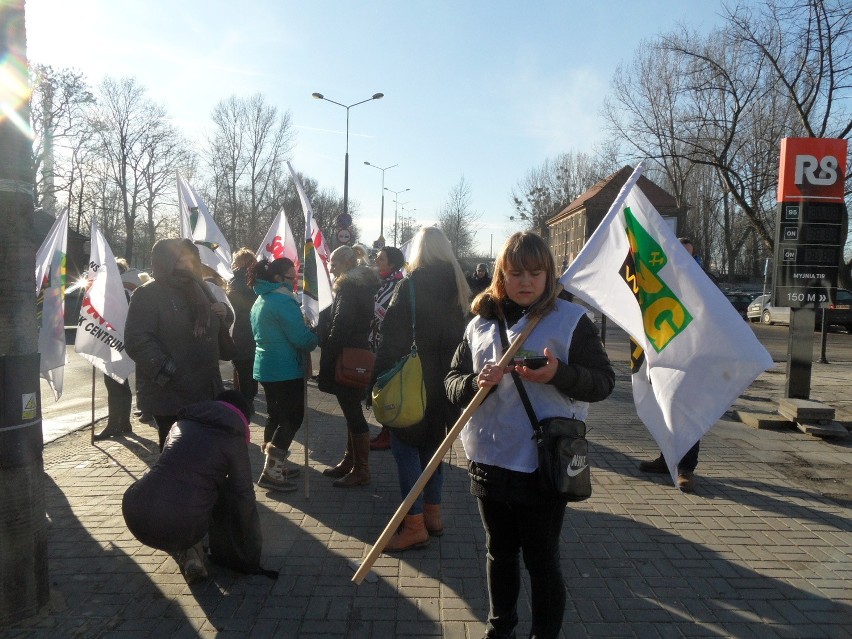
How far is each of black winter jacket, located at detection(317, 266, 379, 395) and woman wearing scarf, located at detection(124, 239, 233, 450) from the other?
107 centimetres

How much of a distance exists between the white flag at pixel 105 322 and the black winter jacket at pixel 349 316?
2297 millimetres

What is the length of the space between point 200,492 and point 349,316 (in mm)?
1951

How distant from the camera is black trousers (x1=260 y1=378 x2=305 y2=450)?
5.37 m

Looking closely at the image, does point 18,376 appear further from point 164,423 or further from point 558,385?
point 558,385

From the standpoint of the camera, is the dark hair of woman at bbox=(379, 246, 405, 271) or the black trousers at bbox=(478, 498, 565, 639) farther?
the dark hair of woman at bbox=(379, 246, 405, 271)

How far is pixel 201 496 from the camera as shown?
359 centimetres

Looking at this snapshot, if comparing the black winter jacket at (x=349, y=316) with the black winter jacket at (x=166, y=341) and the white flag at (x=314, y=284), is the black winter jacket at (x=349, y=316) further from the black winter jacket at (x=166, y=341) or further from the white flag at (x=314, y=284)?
the black winter jacket at (x=166, y=341)

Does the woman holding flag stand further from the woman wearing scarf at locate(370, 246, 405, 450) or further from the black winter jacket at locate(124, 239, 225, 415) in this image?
the woman wearing scarf at locate(370, 246, 405, 450)

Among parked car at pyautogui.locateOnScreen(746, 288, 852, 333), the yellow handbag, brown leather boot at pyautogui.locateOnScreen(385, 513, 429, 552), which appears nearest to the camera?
the yellow handbag

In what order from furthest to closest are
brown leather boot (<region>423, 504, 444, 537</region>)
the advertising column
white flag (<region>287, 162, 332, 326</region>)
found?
the advertising column < white flag (<region>287, 162, 332, 326</region>) < brown leather boot (<region>423, 504, 444, 537</region>)

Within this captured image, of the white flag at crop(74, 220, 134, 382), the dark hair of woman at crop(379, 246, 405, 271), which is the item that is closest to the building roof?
the dark hair of woman at crop(379, 246, 405, 271)

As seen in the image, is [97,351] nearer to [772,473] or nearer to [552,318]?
[552,318]

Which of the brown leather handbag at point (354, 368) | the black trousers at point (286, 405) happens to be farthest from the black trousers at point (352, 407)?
the black trousers at point (286, 405)

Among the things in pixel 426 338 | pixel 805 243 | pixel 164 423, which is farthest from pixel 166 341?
pixel 805 243
